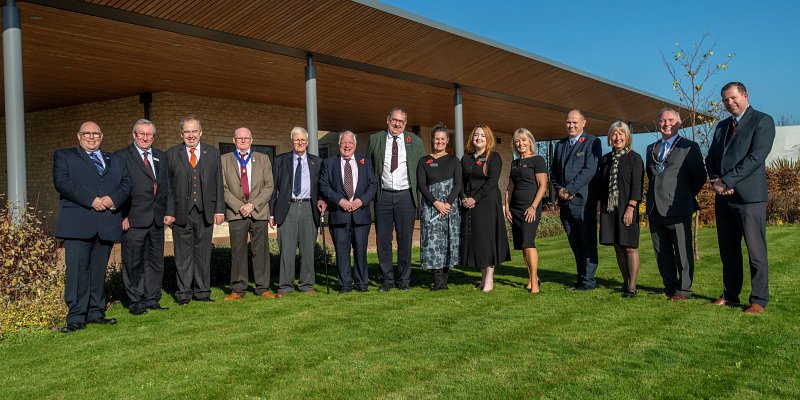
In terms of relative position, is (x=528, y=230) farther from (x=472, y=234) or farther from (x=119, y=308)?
(x=119, y=308)

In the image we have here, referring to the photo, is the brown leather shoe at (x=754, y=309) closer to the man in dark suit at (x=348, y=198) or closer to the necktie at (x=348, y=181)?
the man in dark suit at (x=348, y=198)

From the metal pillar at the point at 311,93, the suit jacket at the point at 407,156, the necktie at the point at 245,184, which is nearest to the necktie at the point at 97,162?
the necktie at the point at 245,184

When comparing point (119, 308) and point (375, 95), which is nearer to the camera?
point (119, 308)

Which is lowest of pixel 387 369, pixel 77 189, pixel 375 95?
pixel 387 369

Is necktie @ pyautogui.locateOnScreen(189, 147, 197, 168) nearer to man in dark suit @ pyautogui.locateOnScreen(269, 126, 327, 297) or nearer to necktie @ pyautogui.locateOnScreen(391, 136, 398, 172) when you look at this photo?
man in dark suit @ pyautogui.locateOnScreen(269, 126, 327, 297)

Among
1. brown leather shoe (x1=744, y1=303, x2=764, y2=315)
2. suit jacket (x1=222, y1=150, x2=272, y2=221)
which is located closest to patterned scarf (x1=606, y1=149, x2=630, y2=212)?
brown leather shoe (x1=744, y1=303, x2=764, y2=315)

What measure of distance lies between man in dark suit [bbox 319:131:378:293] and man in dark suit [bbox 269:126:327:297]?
14 cm

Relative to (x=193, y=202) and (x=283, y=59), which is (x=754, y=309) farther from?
(x=283, y=59)

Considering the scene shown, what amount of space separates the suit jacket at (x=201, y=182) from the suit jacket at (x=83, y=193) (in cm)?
64

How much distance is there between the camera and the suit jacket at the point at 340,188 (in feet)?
21.5

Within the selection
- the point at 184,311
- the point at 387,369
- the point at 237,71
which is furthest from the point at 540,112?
the point at 387,369

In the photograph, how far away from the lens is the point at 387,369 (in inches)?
145

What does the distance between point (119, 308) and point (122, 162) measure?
4.99 ft

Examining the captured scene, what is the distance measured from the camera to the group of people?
5.11 metres
